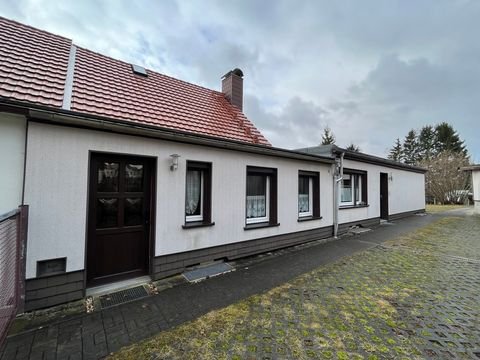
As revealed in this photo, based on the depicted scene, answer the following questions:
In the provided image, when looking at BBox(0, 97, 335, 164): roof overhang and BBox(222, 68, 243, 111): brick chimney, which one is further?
BBox(222, 68, 243, 111): brick chimney

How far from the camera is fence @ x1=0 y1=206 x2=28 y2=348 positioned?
2287 mm

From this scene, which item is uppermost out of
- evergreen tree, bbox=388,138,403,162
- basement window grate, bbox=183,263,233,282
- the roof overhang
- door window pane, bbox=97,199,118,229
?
evergreen tree, bbox=388,138,403,162

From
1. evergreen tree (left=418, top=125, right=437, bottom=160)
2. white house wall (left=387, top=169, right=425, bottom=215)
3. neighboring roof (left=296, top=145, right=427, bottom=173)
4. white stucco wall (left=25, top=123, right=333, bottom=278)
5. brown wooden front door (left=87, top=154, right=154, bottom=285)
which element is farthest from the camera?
evergreen tree (left=418, top=125, right=437, bottom=160)

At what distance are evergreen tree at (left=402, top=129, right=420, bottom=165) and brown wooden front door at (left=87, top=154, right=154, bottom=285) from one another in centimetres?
4832

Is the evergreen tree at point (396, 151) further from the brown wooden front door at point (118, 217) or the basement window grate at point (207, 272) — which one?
the brown wooden front door at point (118, 217)

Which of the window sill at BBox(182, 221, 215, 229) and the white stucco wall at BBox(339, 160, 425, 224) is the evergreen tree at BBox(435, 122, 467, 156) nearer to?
the white stucco wall at BBox(339, 160, 425, 224)

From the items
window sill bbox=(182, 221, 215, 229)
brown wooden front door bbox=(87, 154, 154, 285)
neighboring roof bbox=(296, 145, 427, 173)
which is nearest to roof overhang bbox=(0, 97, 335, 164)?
brown wooden front door bbox=(87, 154, 154, 285)

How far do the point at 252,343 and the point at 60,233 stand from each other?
9.81ft

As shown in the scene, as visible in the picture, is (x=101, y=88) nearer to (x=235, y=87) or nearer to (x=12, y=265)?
(x=12, y=265)

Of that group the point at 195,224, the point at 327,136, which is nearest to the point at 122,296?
the point at 195,224

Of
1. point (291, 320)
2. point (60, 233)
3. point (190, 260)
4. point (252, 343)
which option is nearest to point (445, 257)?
point (291, 320)

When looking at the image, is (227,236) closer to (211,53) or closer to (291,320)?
(291,320)

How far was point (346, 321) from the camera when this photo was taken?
2797mm

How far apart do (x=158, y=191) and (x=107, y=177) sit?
0.85m
